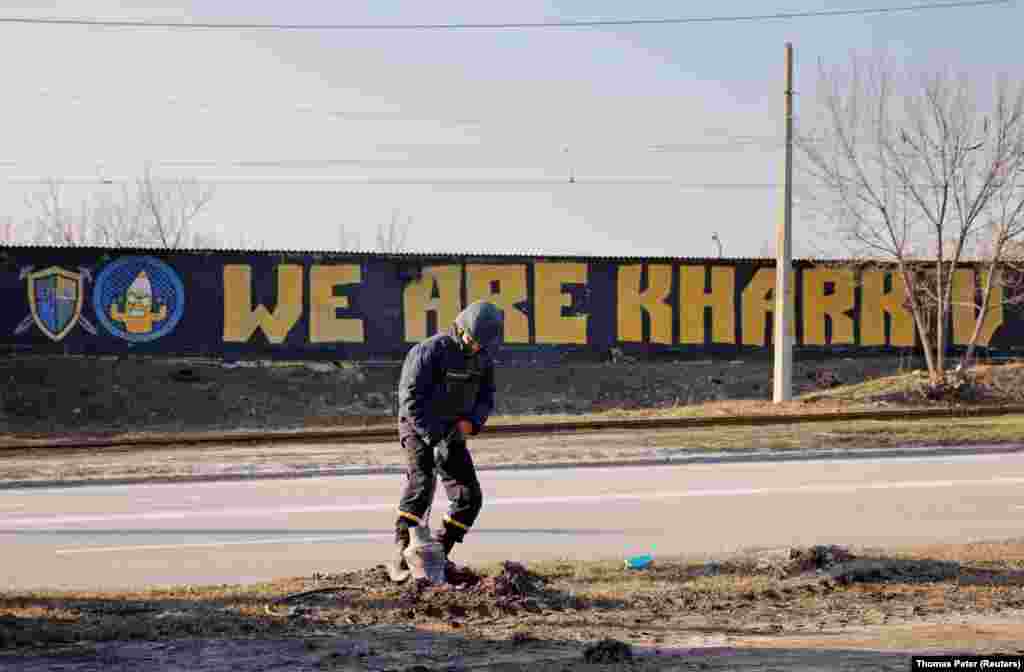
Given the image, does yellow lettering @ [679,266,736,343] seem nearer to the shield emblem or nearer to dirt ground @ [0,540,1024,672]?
the shield emblem

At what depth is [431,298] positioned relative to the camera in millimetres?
28891

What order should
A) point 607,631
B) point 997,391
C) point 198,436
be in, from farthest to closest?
point 997,391 < point 198,436 < point 607,631

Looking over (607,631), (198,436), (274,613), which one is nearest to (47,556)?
(274,613)

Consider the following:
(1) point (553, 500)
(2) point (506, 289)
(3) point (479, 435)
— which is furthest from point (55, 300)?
(1) point (553, 500)

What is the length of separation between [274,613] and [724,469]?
9.18 m

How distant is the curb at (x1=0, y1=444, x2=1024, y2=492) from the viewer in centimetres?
1510

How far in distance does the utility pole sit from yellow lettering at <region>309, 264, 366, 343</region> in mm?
9765

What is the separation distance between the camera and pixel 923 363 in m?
30.4

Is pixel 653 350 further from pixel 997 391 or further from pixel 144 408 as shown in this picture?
pixel 144 408

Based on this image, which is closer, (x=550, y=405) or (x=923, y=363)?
(x=550, y=405)

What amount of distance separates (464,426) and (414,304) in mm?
20954

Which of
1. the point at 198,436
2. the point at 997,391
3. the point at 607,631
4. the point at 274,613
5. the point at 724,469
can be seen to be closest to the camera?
the point at 607,631

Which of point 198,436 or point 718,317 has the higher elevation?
point 718,317

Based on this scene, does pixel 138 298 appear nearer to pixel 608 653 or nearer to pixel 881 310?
pixel 881 310
